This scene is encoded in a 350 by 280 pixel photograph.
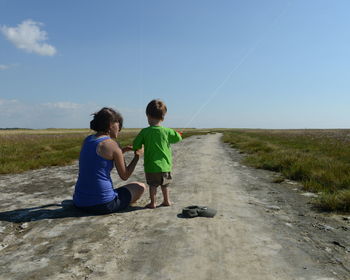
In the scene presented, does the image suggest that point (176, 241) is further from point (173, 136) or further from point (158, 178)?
point (173, 136)

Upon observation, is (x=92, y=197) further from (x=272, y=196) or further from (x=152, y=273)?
(x=272, y=196)

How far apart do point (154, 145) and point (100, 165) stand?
966 millimetres

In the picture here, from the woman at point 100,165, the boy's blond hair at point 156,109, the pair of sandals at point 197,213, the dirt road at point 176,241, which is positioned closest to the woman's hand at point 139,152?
the woman at point 100,165

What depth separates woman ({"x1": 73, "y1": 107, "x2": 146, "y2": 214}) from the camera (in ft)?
13.8

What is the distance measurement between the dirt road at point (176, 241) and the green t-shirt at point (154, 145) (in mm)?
685

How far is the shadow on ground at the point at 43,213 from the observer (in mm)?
4324

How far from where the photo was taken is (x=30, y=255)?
10.1ft

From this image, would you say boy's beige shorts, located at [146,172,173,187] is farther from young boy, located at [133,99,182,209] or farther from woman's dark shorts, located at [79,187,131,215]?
woman's dark shorts, located at [79,187,131,215]

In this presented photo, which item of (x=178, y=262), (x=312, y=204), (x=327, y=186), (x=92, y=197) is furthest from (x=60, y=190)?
(x=327, y=186)

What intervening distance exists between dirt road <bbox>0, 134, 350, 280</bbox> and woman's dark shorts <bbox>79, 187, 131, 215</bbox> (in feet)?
0.39

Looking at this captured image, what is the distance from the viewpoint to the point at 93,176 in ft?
13.8

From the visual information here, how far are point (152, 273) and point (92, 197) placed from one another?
6.37 ft

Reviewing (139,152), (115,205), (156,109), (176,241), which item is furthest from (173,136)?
(176,241)

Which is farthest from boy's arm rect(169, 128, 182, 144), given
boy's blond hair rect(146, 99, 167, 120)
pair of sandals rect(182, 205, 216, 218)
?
pair of sandals rect(182, 205, 216, 218)
